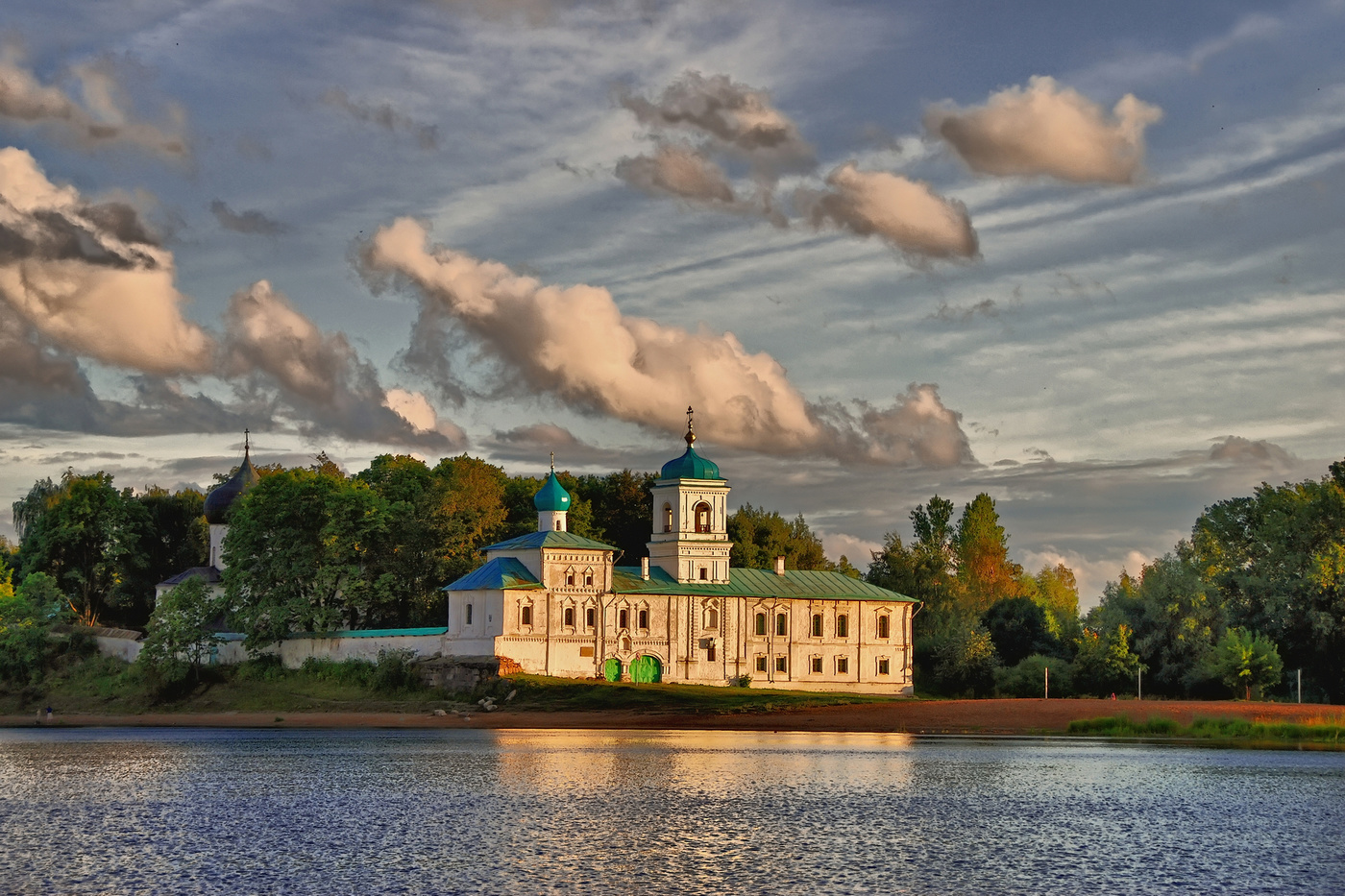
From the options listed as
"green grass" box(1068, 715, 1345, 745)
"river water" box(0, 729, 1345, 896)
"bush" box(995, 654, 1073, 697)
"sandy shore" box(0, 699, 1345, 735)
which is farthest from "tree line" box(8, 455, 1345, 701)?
"river water" box(0, 729, 1345, 896)

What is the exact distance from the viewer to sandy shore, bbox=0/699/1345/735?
6481cm

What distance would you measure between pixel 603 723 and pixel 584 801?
32.8 meters

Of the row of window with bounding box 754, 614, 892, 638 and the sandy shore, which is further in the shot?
the row of window with bounding box 754, 614, 892, 638

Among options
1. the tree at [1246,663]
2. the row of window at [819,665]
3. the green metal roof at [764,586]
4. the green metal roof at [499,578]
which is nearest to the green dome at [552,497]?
the green metal roof at [499,578]

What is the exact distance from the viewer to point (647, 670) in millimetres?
81688

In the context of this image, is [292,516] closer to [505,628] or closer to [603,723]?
[505,628]

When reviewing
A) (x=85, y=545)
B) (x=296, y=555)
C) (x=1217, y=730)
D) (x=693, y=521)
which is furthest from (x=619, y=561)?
(x=1217, y=730)

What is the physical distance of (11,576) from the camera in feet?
316

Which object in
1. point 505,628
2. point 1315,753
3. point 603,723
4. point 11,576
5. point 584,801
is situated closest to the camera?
point 584,801

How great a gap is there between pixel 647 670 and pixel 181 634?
76.0 feet

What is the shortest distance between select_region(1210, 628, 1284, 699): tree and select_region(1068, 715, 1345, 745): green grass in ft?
40.8

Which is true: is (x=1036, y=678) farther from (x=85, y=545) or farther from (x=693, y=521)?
(x=85, y=545)

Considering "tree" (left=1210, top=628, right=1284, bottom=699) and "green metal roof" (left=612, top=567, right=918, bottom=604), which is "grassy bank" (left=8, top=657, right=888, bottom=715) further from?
"tree" (left=1210, top=628, right=1284, bottom=699)

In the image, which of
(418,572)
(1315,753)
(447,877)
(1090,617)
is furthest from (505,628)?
(447,877)
